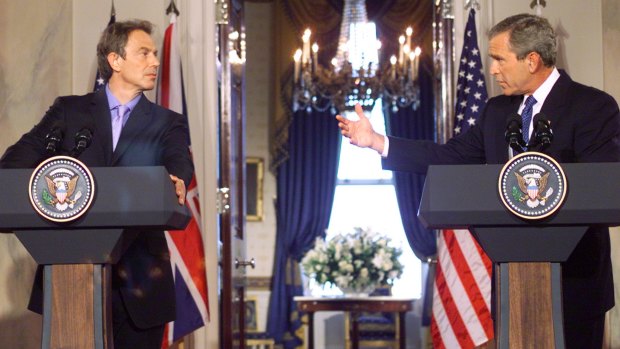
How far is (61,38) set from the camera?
565cm

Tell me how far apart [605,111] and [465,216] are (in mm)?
798

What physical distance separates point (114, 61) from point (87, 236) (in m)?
1.06

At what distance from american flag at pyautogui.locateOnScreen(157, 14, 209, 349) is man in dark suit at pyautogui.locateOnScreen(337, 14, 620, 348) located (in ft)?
6.21

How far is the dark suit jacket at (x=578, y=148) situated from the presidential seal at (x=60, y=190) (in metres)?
1.23

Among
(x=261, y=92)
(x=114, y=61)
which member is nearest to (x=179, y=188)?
(x=114, y=61)

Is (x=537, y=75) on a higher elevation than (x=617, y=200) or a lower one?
higher

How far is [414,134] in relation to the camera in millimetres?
11250

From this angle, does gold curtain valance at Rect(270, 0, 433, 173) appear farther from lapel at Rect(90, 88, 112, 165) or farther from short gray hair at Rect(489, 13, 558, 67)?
lapel at Rect(90, 88, 112, 165)

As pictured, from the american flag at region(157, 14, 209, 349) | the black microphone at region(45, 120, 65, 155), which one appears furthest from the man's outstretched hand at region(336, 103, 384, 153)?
the american flag at region(157, 14, 209, 349)

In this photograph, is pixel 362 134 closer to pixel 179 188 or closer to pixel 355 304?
pixel 179 188

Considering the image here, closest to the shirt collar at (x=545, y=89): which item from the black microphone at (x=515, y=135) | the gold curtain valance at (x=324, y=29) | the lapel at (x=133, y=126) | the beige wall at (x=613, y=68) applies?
the black microphone at (x=515, y=135)

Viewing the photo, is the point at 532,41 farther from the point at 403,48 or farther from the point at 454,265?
the point at 403,48

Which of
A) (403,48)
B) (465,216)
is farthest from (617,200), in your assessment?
(403,48)

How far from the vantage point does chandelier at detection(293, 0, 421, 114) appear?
9.02 m
